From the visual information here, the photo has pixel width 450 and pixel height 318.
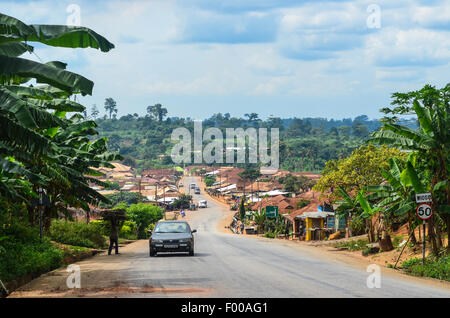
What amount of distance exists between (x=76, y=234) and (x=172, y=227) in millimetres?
8846

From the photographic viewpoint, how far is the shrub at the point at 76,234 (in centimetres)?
3125

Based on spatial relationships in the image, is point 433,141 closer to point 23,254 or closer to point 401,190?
point 401,190

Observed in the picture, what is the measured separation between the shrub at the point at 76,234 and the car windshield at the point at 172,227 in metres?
6.99

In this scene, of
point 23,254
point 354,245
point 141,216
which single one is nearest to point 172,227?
point 23,254

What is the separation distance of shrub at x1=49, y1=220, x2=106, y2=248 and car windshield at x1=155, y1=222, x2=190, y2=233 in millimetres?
6994

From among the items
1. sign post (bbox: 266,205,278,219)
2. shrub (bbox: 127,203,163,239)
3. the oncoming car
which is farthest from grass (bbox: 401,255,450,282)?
sign post (bbox: 266,205,278,219)

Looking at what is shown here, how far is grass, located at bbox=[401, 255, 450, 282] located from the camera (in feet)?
63.7

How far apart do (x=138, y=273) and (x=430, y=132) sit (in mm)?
11491

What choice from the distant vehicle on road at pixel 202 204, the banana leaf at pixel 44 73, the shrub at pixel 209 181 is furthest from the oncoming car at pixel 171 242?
the shrub at pixel 209 181

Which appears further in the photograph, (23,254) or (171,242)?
(171,242)

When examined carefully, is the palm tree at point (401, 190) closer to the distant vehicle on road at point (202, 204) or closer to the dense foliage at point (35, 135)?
the dense foliage at point (35, 135)

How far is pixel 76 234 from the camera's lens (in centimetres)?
3300

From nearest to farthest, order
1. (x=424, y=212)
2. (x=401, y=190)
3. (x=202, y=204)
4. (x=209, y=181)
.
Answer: (x=424, y=212), (x=401, y=190), (x=202, y=204), (x=209, y=181)
